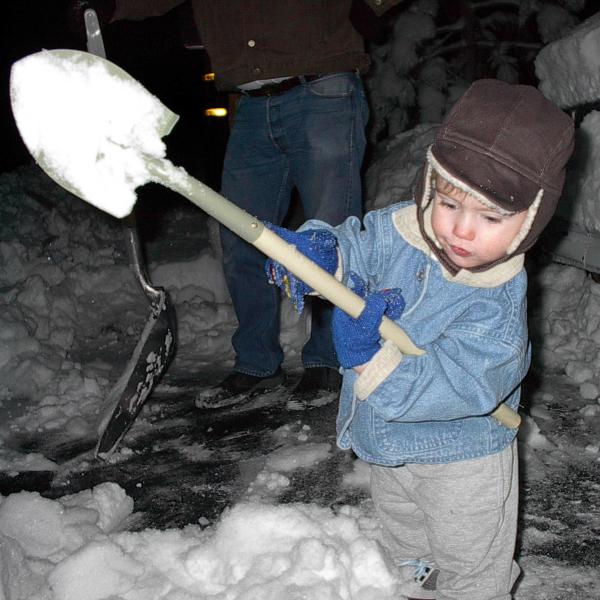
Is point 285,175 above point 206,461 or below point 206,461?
above

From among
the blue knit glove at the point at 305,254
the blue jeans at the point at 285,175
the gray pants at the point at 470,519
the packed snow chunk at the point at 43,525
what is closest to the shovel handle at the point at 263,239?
the blue knit glove at the point at 305,254

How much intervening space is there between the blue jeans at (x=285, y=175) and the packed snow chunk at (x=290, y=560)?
3.96 feet

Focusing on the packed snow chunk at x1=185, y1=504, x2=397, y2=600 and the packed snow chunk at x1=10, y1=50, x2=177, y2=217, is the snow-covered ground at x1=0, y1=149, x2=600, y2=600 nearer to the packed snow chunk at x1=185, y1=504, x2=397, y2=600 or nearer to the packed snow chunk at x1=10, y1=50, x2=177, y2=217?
the packed snow chunk at x1=185, y1=504, x2=397, y2=600

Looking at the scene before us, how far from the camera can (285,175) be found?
3.07 meters

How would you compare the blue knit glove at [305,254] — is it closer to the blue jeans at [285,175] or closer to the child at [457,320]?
the child at [457,320]

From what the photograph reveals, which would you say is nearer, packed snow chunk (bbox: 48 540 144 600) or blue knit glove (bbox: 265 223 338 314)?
blue knit glove (bbox: 265 223 338 314)

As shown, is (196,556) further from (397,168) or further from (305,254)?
(397,168)

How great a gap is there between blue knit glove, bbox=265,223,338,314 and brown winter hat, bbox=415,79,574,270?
34cm

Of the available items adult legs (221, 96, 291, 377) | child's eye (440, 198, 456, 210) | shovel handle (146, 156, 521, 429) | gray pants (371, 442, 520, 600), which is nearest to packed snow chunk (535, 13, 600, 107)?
adult legs (221, 96, 291, 377)

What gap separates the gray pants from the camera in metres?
1.62

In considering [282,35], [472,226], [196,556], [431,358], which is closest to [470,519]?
[431,358]

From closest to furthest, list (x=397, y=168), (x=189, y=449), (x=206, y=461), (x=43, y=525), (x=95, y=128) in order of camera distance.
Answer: (x=95, y=128) → (x=43, y=525) → (x=206, y=461) → (x=189, y=449) → (x=397, y=168)

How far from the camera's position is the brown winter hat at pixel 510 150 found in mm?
1336

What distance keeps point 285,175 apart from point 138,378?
1182mm
